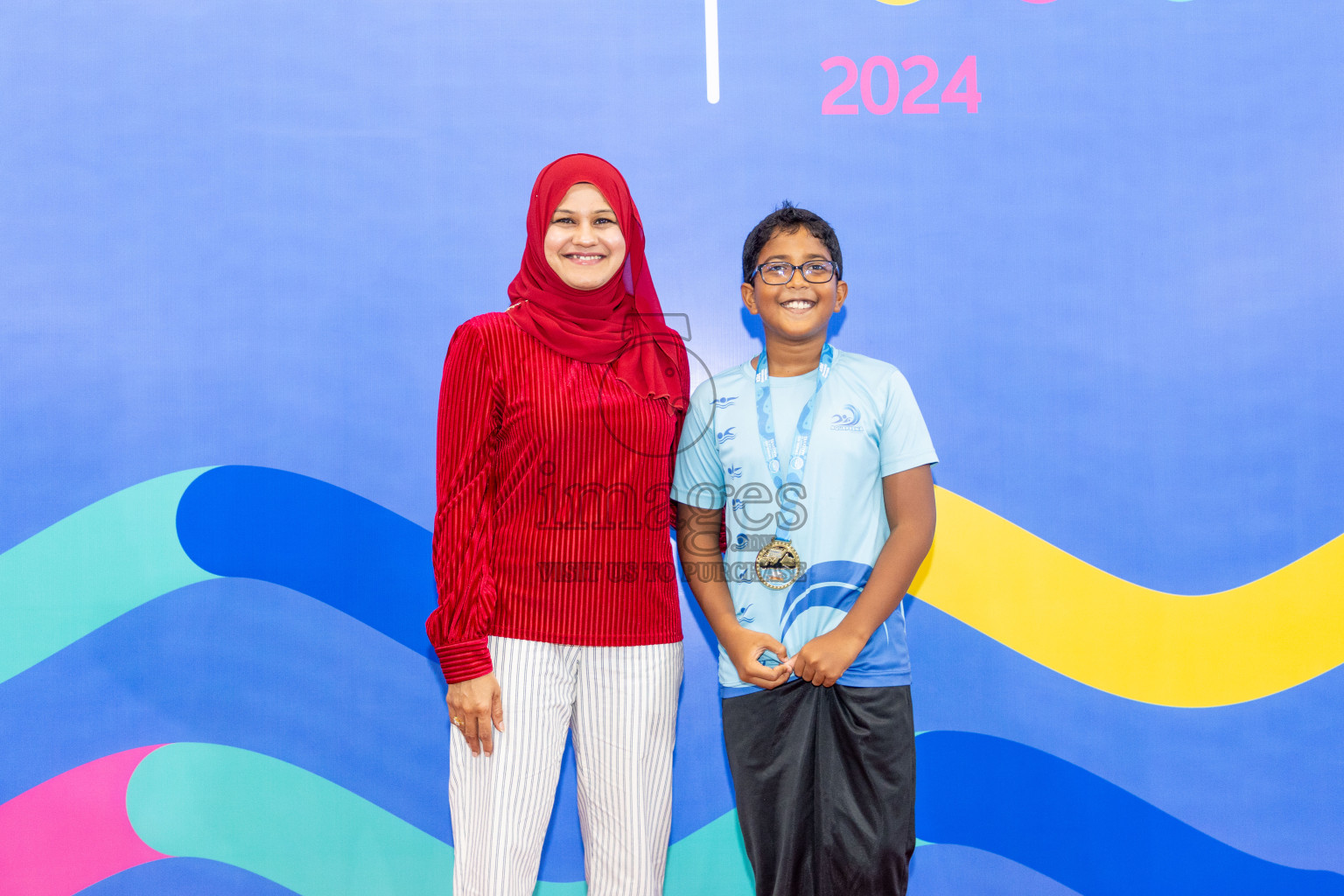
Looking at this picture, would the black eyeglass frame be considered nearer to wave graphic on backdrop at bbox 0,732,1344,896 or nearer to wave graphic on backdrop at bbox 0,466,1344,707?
wave graphic on backdrop at bbox 0,466,1344,707

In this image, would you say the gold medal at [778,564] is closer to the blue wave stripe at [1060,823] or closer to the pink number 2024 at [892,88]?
the blue wave stripe at [1060,823]

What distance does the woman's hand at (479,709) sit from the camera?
156 cm

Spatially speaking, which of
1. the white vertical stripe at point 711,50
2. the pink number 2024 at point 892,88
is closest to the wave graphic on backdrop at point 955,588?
the pink number 2024 at point 892,88

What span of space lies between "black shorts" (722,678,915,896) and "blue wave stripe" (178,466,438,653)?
3.38ft

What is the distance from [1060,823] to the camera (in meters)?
2.26

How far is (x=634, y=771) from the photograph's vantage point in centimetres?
161

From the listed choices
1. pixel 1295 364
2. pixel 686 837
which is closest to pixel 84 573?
pixel 686 837

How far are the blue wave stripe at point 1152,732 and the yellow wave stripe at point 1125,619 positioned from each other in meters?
0.04

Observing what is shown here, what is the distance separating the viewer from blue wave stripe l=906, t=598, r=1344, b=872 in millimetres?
2264

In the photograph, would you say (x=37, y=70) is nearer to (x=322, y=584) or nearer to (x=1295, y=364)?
(x=322, y=584)

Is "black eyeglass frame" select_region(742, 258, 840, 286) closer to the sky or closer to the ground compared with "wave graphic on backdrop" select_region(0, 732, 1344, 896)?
closer to the sky

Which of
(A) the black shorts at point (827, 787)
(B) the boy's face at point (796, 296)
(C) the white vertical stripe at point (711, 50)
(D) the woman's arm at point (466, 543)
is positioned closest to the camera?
(D) the woman's arm at point (466, 543)

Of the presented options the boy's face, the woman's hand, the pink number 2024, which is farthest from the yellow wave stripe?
the woman's hand

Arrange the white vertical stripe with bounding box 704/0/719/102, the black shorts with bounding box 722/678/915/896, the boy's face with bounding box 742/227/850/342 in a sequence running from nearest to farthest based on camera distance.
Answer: the black shorts with bounding box 722/678/915/896 < the boy's face with bounding box 742/227/850/342 < the white vertical stripe with bounding box 704/0/719/102
